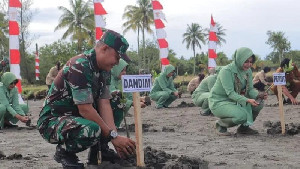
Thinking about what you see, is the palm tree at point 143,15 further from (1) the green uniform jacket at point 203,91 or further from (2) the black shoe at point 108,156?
(2) the black shoe at point 108,156

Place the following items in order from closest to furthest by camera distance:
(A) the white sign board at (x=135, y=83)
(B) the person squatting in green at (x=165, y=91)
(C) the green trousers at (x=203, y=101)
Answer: (A) the white sign board at (x=135, y=83), (C) the green trousers at (x=203, y=101), (B) the person squatting in green at (x=165, y=91)

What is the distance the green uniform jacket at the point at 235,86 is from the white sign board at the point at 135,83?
2.14 meters

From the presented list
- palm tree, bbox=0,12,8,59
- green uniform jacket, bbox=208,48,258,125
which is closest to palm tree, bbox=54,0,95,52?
palm tree, bbox=0,12,8,59

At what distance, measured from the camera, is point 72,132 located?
10.1ft

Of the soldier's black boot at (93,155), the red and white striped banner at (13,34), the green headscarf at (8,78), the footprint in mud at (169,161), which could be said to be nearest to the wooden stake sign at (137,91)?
the footprint in mud at (169,161)

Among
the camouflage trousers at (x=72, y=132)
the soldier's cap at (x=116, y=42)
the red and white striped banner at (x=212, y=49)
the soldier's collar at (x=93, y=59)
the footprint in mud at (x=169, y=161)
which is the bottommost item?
the footprint in mud at (x=169, y=161)

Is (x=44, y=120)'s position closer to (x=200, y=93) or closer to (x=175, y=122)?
(x=175, y=122)

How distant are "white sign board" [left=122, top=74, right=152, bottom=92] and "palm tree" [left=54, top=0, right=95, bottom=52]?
38597 millimetres

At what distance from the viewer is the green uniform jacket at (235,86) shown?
18.3 feet

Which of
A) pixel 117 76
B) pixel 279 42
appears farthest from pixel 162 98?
pixel 279 42

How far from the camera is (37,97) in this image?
20672 millimetres

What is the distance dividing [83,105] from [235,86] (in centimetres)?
330

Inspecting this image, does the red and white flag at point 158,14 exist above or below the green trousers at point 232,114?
above

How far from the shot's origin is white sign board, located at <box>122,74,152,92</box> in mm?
3588
